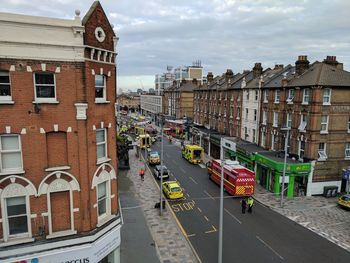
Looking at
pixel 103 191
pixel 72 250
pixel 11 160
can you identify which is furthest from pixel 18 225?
pixel 103 191

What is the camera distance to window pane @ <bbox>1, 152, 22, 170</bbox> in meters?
12.0

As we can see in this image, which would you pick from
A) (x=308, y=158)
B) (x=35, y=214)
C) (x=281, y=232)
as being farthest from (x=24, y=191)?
(x=308, y=158)

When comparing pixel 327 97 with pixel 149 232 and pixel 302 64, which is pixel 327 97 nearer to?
pixel 302 64

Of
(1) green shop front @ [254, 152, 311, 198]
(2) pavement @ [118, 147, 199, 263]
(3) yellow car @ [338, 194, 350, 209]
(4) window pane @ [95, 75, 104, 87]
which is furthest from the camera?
(1) green shop front @ [254, 152, 311, 198]

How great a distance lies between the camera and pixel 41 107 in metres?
12.1

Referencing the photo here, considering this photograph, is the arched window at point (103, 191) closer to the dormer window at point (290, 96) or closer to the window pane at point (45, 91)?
the window pane at point (45, 91)

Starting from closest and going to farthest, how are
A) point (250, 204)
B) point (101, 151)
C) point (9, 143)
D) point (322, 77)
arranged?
point (9, 143), point (101, 151), point (250, 204), point (322, 77)

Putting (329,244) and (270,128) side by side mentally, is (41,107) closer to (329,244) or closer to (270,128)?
(329,244)

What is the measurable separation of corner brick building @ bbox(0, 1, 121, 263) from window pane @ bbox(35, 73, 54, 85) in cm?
4

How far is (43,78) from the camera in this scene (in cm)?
1220

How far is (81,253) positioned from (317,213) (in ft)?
71.1

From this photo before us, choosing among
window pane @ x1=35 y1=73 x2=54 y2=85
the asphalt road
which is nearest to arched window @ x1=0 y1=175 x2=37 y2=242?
window pane @ x1=35 y1=73 x2=54 y2=85

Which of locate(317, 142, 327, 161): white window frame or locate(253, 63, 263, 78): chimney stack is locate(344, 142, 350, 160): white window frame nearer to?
locate(317, 142, 327, 161): white window frame

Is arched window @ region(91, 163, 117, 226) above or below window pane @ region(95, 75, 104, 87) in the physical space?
below
